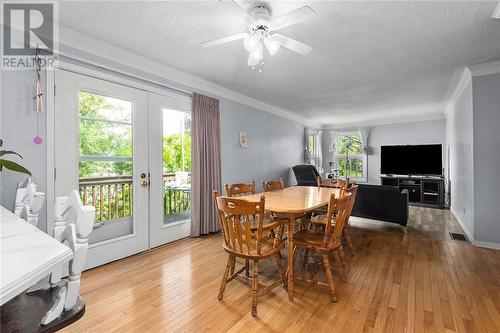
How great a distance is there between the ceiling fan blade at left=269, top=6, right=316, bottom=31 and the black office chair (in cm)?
369

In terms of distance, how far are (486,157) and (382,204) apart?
140 centimetres

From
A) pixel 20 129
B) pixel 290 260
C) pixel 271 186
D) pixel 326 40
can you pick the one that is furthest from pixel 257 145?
pixel 20 129

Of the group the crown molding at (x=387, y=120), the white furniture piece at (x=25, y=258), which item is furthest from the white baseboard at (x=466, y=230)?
the white furniture piece at (x=25, y=258)

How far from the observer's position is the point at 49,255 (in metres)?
0.78

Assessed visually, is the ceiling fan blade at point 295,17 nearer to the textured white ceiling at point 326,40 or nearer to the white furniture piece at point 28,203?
the textured white ceiling at point 326,40

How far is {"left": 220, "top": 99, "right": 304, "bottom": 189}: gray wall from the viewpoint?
14.4 ft

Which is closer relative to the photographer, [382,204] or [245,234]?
[245,234]

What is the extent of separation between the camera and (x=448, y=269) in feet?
8.48

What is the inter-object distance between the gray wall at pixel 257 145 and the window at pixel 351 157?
1.79 meters

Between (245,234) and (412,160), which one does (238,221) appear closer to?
(245,234)

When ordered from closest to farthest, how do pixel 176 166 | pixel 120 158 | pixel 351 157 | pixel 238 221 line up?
pixel 238 221, pixel 120 158, pixel 176 166, pixel 351 157

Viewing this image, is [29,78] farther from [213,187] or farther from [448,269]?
[448,269]

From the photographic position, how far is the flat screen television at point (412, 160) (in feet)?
20.4

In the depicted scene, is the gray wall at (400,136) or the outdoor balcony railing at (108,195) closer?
the outdoor balcony railing at (108,195)
